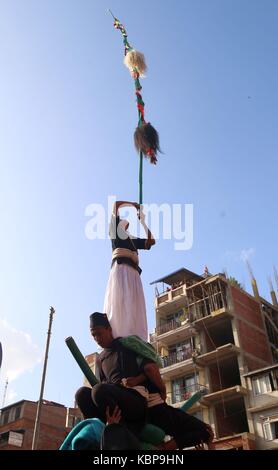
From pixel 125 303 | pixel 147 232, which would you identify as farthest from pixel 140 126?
pixel 125 303

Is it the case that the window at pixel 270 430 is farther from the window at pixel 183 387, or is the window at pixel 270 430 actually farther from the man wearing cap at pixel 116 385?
the man wearing cap at pixel 116 385

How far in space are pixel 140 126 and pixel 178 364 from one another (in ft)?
82.6

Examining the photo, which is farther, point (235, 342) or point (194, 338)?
point (194, 338)

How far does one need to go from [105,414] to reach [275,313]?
33602mm

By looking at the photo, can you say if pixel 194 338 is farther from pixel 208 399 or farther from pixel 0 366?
pixel 0 366

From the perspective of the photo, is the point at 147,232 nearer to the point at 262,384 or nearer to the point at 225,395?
the point at 262,384

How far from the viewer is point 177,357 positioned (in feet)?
110

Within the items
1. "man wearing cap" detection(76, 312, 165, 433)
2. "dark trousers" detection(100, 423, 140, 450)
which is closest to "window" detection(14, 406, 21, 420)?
"man wearing cap" detection(76, 312, 165, 433)

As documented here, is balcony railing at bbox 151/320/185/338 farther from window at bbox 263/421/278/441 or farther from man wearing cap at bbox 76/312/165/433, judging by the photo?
man wearing cap at bbox 76/312/165/433

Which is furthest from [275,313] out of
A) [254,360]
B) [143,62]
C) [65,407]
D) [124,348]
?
[124,348]

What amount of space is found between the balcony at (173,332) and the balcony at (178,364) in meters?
1.13

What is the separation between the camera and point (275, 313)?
37.6 m

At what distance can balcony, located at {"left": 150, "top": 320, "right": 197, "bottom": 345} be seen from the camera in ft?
111
